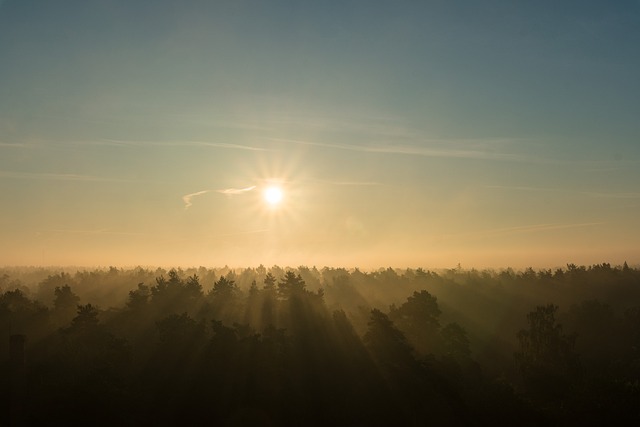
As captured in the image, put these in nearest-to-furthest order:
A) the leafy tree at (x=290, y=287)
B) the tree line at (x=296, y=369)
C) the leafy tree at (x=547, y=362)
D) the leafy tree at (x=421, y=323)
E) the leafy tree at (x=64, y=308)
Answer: the tree line at (x=296, y=369) → the leafy tree at (x=547, y=362) → the leafy tree at (x=421, y=323) → the leafy tree at (x=64, y=308) → the leafy tree at (x=290, y=287)

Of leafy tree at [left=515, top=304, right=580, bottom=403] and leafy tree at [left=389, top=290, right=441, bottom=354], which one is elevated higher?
leafy tree at [left=389, top=290, right=441, bottom=354]

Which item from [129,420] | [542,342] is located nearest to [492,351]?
[542,342]

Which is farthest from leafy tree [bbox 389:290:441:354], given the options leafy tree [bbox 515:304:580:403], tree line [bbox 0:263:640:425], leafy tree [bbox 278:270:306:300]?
leafy tree [bbox 278:270:306:300]

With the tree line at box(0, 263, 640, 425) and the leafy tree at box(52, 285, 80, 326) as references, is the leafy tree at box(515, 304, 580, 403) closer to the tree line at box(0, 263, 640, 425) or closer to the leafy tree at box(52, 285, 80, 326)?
the tree line at box(0, 263, 640, 425)

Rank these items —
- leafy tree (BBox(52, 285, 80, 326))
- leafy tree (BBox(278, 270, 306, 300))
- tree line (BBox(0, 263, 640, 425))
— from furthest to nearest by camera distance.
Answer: leafy tree (BBox(278, 270, 306, 300)) → leafy tree (BBox(52, 285, 80, 326)) → tree line (BBox(0, 263, 640, 425))

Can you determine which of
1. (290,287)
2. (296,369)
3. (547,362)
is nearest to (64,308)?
(290,287)

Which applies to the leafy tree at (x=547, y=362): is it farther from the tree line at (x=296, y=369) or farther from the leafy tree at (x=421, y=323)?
the leafy tree at (x=421, y=323)

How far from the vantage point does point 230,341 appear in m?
69.1

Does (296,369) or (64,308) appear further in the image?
(64,308)

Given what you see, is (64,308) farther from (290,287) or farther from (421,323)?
(421,323)

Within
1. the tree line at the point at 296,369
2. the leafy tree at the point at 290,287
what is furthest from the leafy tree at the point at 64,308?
the leafy tree at the point at 290,287

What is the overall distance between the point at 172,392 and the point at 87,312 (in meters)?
30.7

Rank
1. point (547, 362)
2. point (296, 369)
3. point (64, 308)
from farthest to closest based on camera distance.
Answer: point (64, 308), point (547, 362), point (296, 369)

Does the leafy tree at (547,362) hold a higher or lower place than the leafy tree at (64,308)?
lower
